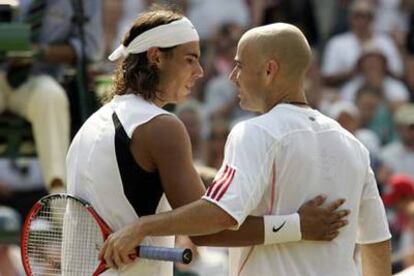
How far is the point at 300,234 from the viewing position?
5.39m

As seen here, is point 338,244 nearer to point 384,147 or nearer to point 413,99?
point 384,147

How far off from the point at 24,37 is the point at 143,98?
2.75 m

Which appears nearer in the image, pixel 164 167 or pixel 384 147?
pixel 164 167

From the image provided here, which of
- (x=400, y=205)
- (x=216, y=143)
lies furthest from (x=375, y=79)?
(x=400, y=205)

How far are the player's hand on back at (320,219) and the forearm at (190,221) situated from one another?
0.30m

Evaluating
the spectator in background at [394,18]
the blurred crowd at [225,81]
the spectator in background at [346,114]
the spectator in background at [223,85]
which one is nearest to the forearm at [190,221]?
the blurred crowd at [225,81]

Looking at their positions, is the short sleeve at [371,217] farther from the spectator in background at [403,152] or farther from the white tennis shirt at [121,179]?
the spectator in background at [403,152]

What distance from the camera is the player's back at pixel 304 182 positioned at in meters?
5.41

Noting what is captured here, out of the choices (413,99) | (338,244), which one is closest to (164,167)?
(338,244)

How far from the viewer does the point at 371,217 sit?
570 centimetres

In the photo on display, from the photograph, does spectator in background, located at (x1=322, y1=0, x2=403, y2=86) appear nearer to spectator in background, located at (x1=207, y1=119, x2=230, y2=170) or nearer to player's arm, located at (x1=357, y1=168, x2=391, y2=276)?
spectator in background, located at (x1=207, y1=119, x2=230, y2=170)

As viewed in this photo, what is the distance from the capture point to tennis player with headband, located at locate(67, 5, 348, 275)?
17.7 feet

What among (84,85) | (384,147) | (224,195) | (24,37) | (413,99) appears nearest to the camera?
(224,195)

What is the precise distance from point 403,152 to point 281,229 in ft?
23.0
